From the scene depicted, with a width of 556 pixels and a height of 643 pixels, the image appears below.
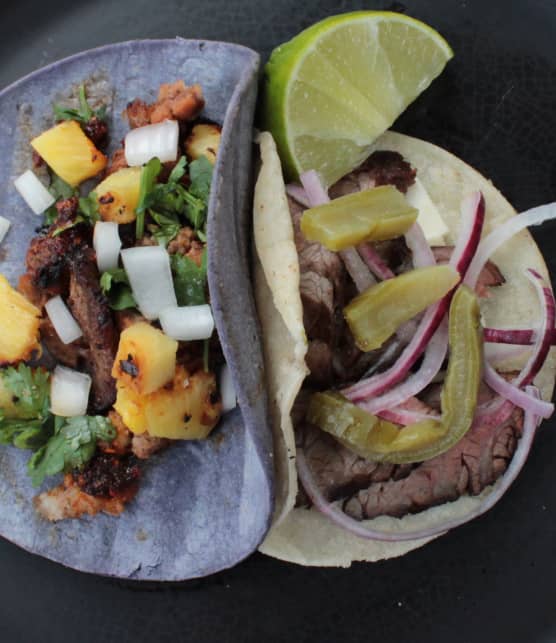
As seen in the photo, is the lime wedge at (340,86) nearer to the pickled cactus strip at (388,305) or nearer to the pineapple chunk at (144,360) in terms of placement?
the pickled cactus strip at (388,305)

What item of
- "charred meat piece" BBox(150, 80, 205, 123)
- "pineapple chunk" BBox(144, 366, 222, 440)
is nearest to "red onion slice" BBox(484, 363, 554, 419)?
"pineapple chunk" BBox(144, 366, 222, 440)

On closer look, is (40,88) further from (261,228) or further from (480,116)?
(480,116)

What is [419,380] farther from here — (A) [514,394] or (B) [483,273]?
(B) [483,273]

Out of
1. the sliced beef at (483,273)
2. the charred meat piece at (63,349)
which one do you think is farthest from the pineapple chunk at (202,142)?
the sliced beef at (483,273)

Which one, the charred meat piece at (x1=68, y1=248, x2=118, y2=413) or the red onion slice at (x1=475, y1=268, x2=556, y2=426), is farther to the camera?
the red onion slice at (x1=475, y1=268, x2=556, y2=426)

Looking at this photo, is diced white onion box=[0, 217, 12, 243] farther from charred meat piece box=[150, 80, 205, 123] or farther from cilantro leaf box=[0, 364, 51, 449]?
charred meat piece box=[150, 80, 205, 123]

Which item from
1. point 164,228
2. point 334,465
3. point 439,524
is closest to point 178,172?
point 164,228
